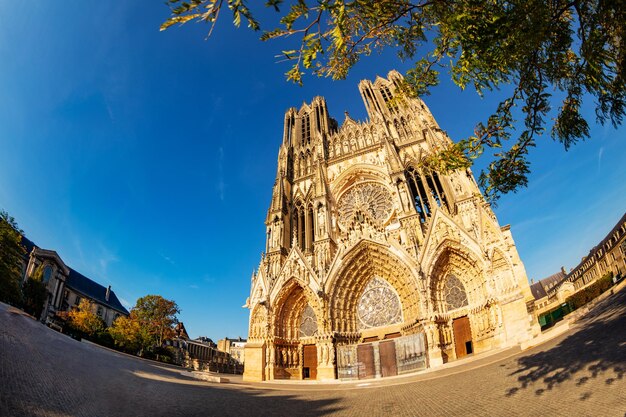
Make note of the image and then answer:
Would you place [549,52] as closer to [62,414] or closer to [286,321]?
[62,414]

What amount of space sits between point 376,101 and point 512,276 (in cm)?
2084

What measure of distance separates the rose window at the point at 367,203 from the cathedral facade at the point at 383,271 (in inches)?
3.5

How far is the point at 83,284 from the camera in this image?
45.0 metres

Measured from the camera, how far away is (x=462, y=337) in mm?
14891

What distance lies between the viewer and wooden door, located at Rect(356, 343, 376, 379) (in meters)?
15.5

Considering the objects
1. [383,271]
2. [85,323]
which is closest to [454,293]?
[383,271]

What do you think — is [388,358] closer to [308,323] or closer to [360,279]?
[360,279]

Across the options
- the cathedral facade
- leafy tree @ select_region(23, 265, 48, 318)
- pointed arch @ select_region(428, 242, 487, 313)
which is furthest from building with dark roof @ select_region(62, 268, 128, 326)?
pointed arch @ select_region(428, 242, 487, 313)

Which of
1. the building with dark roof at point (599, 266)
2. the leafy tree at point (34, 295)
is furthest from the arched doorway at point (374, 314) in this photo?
the leafy tree at point (34, 295)

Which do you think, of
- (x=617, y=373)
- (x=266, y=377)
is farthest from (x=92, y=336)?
(x=617, y=373)

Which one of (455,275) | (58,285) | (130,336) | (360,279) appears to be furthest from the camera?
(58,285)

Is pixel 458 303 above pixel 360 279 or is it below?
below

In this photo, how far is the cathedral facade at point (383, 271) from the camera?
14.6 m

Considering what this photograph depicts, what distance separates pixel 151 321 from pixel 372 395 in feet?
106
